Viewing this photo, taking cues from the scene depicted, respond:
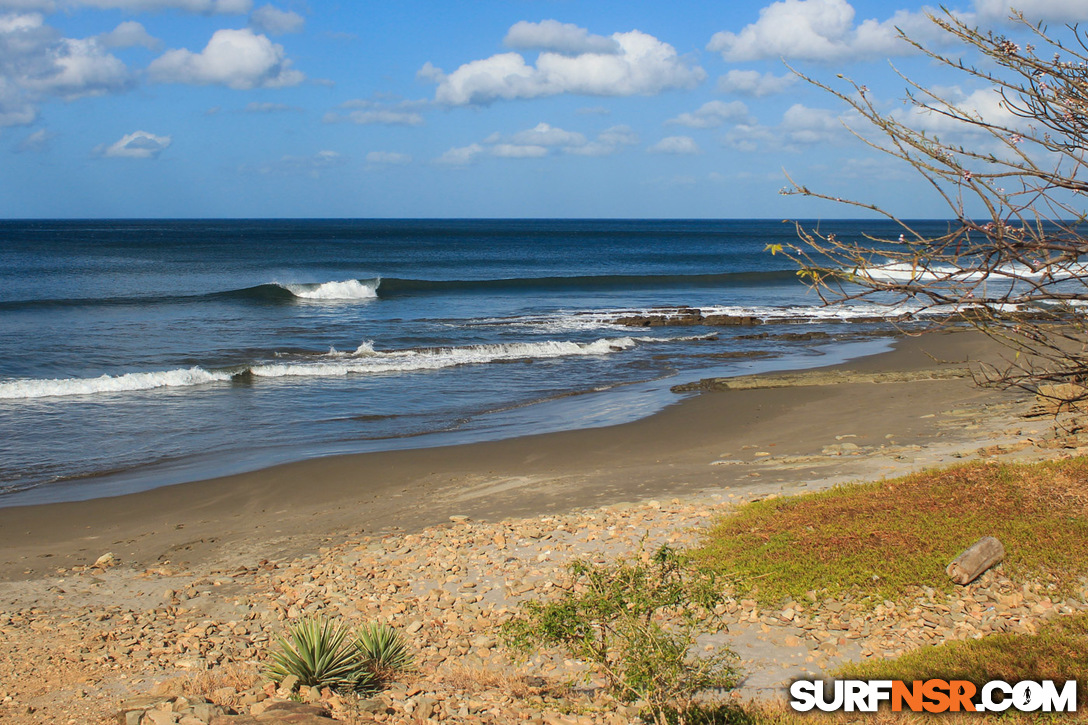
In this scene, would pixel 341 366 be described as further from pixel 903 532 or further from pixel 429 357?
pixel 903 532

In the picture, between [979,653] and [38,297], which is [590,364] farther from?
[38,297]

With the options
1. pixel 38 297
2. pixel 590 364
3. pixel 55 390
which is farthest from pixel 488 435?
pixel 38 297

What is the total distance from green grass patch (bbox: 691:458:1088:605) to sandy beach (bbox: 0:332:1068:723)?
1.57 feet

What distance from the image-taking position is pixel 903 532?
691 cm

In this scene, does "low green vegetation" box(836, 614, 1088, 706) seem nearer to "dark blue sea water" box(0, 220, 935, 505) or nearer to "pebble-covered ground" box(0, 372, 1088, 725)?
"pebble-covered ground" box(0, 372, 1088, 725)

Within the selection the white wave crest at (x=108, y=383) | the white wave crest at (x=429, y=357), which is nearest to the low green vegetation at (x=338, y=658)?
the white wave crest at (x=108, y=383)

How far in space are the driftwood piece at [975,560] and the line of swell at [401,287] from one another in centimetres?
3532

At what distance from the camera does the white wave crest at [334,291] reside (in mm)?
41750

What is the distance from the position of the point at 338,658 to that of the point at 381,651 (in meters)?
0.30

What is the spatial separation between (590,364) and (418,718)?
17.2 metres

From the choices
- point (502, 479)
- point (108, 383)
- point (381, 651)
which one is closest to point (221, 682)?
point (381, 651)

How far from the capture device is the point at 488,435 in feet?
45.2

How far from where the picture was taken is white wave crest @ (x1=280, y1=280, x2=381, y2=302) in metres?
41.8

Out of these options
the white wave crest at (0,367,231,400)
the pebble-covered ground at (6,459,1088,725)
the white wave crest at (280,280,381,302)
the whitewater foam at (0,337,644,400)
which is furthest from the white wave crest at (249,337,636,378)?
the white wave crest at (280,280,381,302)
